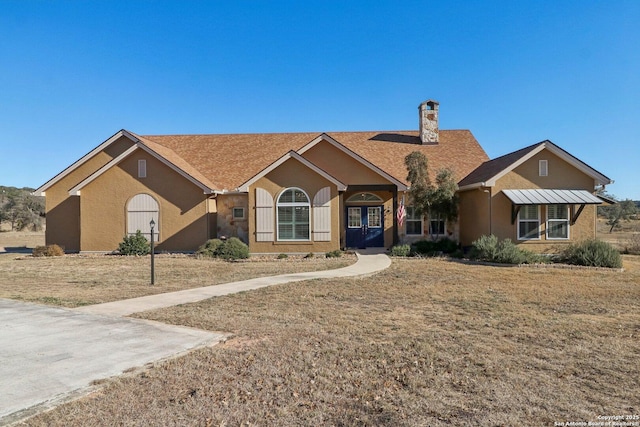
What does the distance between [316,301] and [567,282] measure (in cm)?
790

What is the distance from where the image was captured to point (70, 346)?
5965 millimetres

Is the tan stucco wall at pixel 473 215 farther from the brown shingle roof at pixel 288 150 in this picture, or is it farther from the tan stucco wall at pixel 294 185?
the tan stucco wall at pixel 294 185

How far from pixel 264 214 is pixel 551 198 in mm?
12572

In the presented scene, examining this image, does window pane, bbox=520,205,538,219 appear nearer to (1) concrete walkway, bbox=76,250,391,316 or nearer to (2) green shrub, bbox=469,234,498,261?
(2) green shrub, bbox=469,234,498,261

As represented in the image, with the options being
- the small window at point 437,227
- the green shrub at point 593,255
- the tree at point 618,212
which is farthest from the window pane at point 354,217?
the tree at point 618,212

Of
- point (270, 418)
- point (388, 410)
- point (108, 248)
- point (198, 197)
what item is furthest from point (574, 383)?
point (108, 248)

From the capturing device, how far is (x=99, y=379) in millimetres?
4781

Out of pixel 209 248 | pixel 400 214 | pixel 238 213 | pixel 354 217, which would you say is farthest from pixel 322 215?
pixel 209 248

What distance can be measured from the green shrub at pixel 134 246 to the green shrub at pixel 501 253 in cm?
1489

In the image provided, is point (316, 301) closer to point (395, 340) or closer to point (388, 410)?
point (395, 340)

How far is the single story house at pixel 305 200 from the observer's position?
59.7 feet

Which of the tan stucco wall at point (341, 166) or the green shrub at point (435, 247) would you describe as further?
the tan stucco wall at point (341, 166)

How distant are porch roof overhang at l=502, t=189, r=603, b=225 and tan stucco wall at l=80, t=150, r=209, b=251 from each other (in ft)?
46.5

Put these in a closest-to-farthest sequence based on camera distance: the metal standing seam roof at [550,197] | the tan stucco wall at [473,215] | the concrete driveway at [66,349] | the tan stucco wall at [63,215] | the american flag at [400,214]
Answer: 1. the concrete driveway at [66,349]
2. the metal standing seam roof at [550,197]
3. the tan stucco wall at [473,215]
4. the american flag at [400,214]
5. the tan stucco wall at [63,215]
